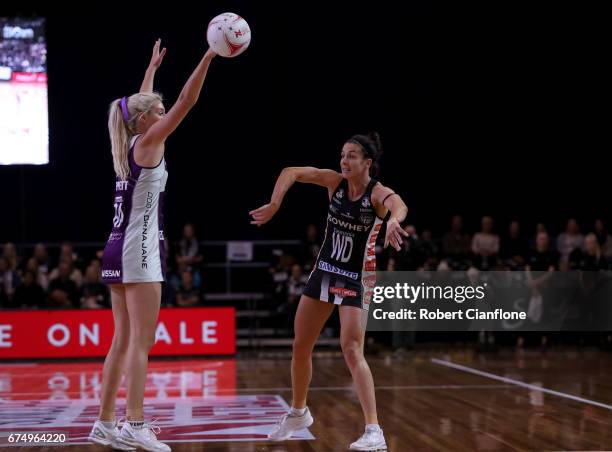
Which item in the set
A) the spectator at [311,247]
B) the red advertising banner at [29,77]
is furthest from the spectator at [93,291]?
the red advertising banner at [29,77]

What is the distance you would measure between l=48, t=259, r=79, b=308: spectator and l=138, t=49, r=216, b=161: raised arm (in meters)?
8.93

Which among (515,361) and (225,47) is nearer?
(225,47)

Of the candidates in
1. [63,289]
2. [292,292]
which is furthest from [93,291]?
[292,292]

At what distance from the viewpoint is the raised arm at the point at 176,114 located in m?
5.02

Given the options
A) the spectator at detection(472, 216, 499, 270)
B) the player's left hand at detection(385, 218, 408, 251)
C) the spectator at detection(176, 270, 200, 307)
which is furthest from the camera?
the spectator at detection(472, 216, 499, 270)

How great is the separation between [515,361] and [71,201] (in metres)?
8.43

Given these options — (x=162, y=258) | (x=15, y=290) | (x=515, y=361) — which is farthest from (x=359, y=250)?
(x=15, y=290)

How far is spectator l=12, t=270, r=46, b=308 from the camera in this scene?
13781 mm

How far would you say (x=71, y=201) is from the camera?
16.5 meters

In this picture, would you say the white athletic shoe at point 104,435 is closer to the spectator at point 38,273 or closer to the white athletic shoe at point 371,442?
the white athletic shoe at point 371,442

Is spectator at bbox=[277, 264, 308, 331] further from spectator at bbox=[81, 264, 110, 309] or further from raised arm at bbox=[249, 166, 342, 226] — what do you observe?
raised arm at bbox=[249, 166, 342, 226]

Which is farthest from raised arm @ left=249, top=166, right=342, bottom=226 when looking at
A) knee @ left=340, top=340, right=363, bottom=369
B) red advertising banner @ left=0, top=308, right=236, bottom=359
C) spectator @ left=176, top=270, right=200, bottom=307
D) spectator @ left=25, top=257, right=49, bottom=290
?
spectator @ left=25, top=257, right=49, bottom=290

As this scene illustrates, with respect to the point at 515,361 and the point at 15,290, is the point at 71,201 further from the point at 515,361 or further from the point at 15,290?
the point at 515,361

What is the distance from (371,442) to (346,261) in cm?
112
